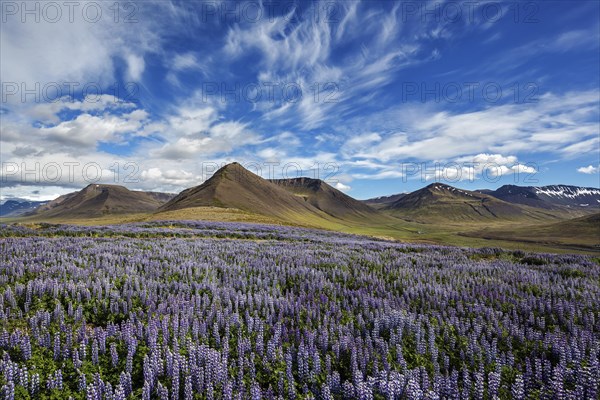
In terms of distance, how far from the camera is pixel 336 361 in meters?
4.71

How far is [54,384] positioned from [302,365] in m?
3.02

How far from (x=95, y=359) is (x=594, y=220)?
851 ft

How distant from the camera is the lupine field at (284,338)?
3.85m

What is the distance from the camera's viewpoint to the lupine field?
3.85m

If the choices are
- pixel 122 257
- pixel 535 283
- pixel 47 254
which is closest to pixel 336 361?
pixel 535 283

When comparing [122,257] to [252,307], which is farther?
[122,257]

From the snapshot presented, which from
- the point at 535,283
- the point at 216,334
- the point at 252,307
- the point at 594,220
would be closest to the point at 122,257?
the point at 252,307

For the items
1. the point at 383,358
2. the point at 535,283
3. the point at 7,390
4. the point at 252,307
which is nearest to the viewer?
the point at 7,390

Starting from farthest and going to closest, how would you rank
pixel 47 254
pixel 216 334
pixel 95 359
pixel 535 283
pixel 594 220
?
pixel 594 220 → pixel 47 254 → pixel 535 283 → pixel 216 334 → pixel 95 359

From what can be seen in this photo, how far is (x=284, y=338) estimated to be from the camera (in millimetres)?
5262

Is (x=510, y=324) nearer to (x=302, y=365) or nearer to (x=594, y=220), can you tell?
(x=302, y=365)

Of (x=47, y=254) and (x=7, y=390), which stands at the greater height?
(x=47, y=254)

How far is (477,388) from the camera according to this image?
12.7ft

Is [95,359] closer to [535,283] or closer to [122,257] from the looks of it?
[122,257]
